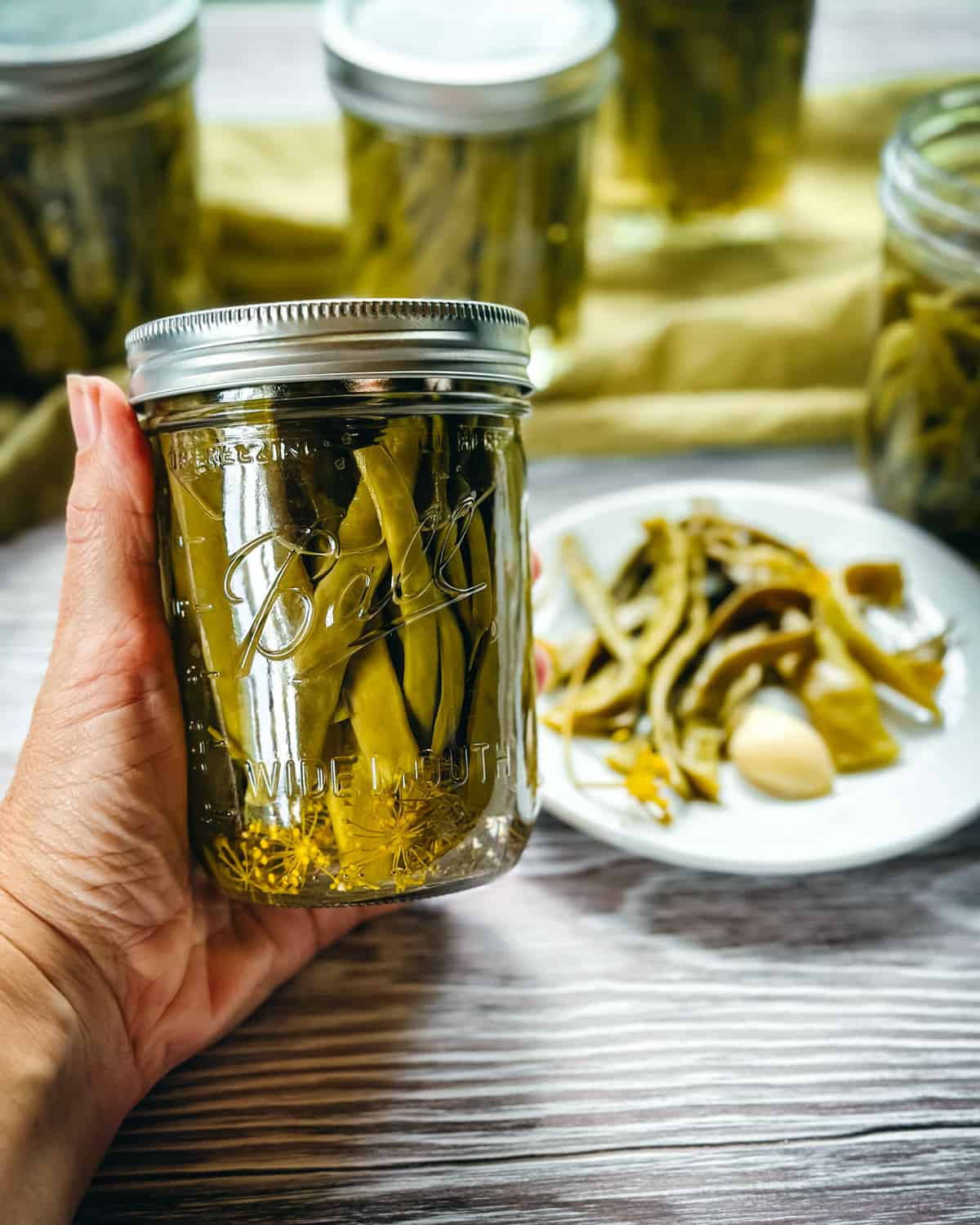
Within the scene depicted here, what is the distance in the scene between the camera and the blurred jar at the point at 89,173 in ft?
4.09

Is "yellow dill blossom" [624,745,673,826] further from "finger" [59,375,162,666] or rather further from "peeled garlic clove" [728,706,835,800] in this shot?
"finger" [59,375,162,666]

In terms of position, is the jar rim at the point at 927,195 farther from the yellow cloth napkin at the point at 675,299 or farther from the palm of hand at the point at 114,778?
the palm of hand at the point at 114,778

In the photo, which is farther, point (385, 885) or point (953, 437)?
point (953, 437)

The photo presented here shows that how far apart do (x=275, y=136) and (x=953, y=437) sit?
3.61 feet

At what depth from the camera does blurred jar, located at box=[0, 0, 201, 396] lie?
125 cm

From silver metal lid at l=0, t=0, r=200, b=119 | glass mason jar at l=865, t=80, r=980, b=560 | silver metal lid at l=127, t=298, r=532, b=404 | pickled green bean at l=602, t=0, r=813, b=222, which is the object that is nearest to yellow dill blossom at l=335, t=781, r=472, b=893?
silver metal lid at l=127, t=298, r=532, b=404

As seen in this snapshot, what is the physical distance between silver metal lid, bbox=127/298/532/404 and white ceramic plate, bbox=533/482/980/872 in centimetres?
40

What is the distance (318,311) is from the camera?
28.9 inches

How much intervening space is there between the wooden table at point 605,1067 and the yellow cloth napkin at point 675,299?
0.62 m

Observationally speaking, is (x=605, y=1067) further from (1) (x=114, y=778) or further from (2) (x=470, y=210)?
(2) (x=470, y=210)

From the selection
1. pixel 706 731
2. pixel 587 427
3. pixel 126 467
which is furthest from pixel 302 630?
pixel 587 427

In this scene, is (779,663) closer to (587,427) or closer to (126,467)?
(587,427)

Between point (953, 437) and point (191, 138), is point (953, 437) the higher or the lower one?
the lower one

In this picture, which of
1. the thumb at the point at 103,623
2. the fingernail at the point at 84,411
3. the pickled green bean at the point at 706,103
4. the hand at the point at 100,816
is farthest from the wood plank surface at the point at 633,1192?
the pickled green bean at the point at 706,103
